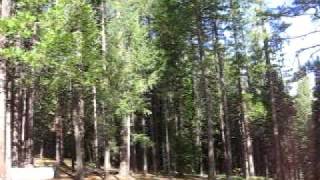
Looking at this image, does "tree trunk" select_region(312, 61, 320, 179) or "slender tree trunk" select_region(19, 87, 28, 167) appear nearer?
"tree trunk" select_region(312, 61, 320, 179)

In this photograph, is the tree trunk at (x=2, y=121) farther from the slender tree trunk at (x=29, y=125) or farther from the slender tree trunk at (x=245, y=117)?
the slender tree trunk at (x=245, y=117)

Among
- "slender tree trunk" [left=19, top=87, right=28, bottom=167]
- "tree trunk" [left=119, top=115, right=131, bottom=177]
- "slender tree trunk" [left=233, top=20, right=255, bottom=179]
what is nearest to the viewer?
"slender tree trunk" [left=19, top=87, right=28, bottom=167]

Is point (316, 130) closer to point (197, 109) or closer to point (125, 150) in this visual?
point (125, 150)

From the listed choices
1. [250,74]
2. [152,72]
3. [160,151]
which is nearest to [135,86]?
[152,72]

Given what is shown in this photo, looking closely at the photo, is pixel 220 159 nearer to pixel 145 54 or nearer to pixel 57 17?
pixel 145 54

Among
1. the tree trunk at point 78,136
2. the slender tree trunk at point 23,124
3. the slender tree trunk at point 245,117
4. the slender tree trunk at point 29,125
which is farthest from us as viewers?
the slender tree trunk at point 245,117

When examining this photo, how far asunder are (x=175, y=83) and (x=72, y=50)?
23766mm

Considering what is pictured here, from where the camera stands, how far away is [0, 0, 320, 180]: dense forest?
48.1 ft

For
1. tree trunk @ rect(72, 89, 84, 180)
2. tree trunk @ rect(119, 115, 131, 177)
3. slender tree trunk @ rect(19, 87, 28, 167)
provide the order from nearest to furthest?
tree trunk @ rect(72, 89, 84, 180)
slender tree trunk @ rect(19, 87, 28, 167)
tree trunk @ rect(119, 115, 131, 177)

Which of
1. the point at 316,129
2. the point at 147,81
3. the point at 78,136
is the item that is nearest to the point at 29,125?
the point at 78,136

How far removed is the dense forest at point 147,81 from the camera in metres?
14.7

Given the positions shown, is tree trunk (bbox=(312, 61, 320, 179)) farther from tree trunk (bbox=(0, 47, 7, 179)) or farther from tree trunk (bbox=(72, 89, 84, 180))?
tree trunk (bbox=(72, 89, 84, 180))

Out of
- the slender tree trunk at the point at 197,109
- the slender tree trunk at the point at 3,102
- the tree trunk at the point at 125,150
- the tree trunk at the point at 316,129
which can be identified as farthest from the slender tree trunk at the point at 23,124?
the tree trunk at the point at 316,129

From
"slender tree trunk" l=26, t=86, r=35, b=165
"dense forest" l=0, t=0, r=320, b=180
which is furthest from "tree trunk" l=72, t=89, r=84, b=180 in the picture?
"slender tree trunk" l=26, t=86, r=35, b=165
